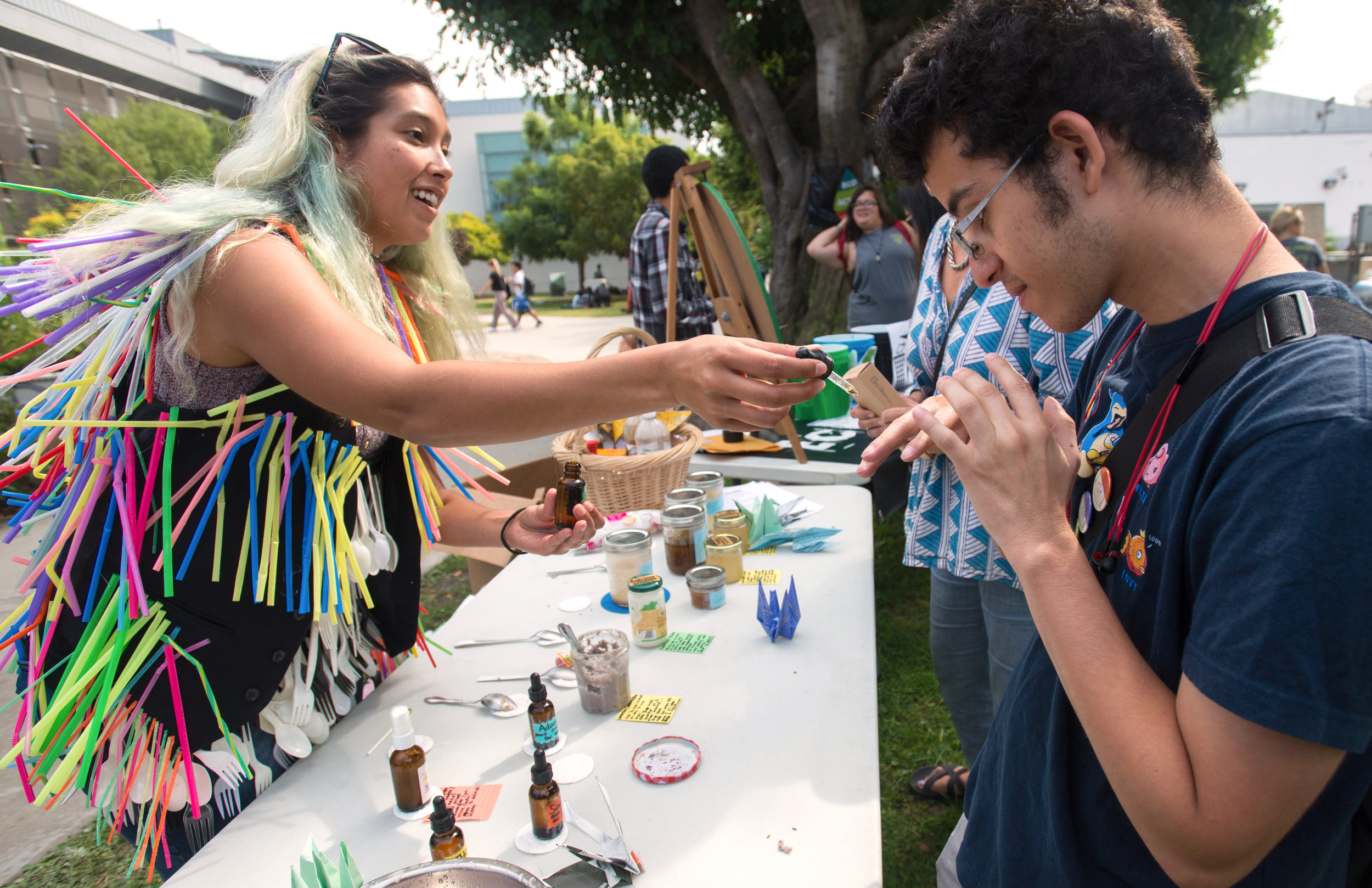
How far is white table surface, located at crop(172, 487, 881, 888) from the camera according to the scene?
3.86 ft

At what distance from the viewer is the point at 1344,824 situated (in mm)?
880

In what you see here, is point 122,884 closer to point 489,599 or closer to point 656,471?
point 489,599

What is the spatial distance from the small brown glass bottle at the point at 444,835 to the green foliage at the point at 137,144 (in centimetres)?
1903

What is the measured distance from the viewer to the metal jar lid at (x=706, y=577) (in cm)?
201

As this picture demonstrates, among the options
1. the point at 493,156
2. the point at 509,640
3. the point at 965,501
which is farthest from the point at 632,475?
the point at 493,156

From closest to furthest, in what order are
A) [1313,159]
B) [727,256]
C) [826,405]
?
[727,256], [826,405], [1313,159]

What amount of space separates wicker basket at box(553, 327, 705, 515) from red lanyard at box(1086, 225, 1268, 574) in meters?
1.81

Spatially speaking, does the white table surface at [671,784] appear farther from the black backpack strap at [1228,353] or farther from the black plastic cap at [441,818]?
the black backpack strap at [1228,353]

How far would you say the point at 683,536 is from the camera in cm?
227

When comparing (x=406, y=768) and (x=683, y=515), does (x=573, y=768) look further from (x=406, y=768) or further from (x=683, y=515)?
(x=683, y=515)

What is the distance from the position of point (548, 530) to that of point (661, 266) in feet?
11.4

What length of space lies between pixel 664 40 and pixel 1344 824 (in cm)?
938

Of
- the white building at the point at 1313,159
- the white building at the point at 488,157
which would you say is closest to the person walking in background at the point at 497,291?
the white building at the point at 488,157

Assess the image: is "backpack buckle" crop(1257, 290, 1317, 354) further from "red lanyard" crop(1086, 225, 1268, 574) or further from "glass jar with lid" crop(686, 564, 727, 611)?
"glass jar with lid" crop(686, 564, 727, 611)
